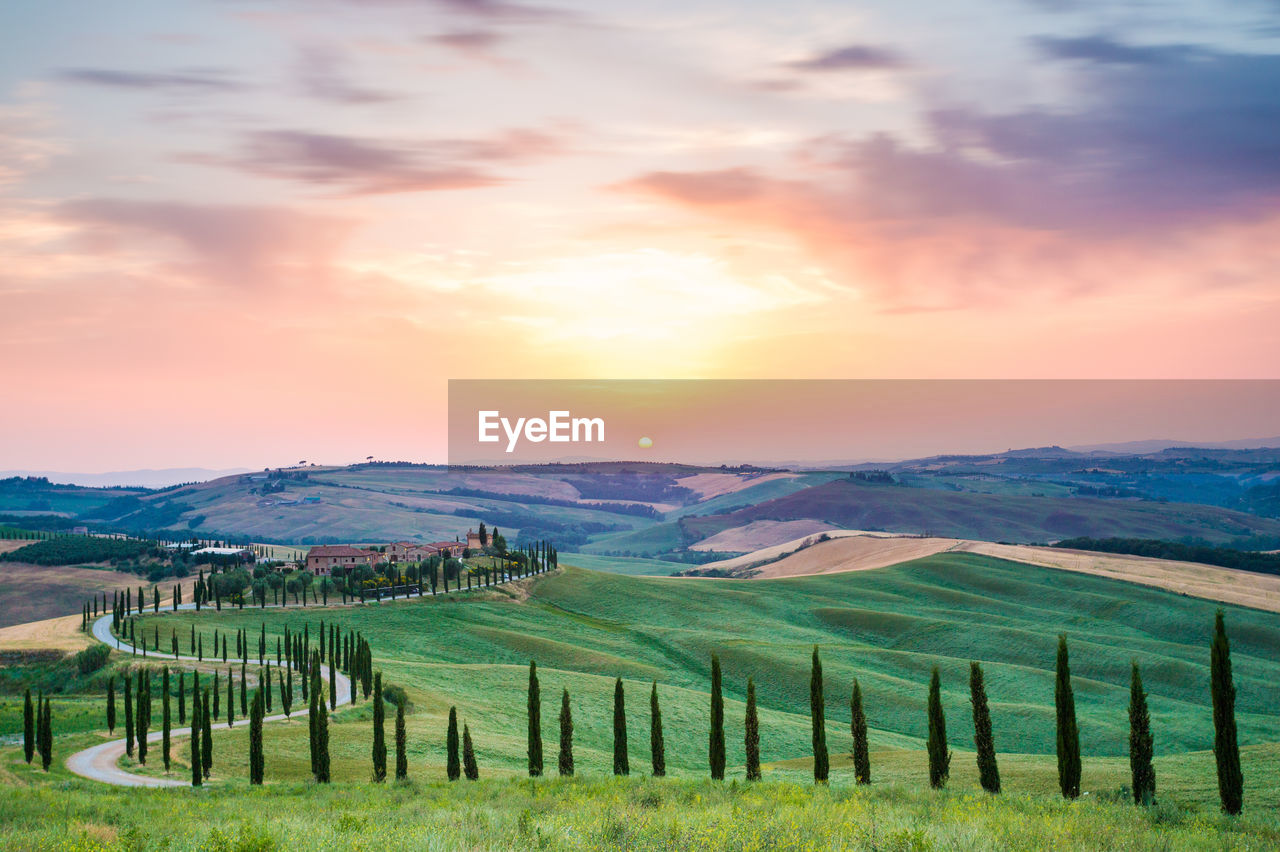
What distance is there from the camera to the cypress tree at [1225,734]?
33.5m

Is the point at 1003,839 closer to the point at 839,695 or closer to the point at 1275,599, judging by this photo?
Answer: the point at 839,695

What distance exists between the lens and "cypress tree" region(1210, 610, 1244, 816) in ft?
110

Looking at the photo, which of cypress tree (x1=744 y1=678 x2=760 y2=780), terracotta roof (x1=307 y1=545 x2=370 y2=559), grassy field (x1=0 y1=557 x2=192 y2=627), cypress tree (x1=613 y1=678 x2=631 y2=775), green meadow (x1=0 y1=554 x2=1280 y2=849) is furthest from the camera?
grassy field (x1=0 y1=557 x2=192 y2=627)

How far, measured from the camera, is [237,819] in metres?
28.9

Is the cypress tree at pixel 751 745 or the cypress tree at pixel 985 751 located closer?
the cypress tree at pixel 985 751

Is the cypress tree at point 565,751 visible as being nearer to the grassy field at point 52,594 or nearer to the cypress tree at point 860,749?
the cypress tree at point 860,749

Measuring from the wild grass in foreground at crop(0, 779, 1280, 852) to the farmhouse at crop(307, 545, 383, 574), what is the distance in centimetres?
14637

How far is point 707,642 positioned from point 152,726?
64.9 meters

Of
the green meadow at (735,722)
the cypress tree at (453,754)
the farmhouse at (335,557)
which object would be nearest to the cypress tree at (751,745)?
the green meadow at (735,722)

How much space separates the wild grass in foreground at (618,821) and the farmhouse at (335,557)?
14637 centimetres

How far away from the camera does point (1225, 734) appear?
34500 mm

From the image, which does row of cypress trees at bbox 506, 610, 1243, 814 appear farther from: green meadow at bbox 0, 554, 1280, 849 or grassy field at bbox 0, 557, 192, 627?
grassy field at bbox 0, 557, 192, 627

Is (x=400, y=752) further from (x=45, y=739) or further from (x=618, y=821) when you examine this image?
Result: (x=618, y=821)

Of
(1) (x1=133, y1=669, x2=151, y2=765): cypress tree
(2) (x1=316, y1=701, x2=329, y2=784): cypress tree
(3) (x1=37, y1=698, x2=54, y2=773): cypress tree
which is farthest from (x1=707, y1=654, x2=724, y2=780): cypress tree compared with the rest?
(3) (x1=37, y1=698, x2=54, y2=773): cypress tree
